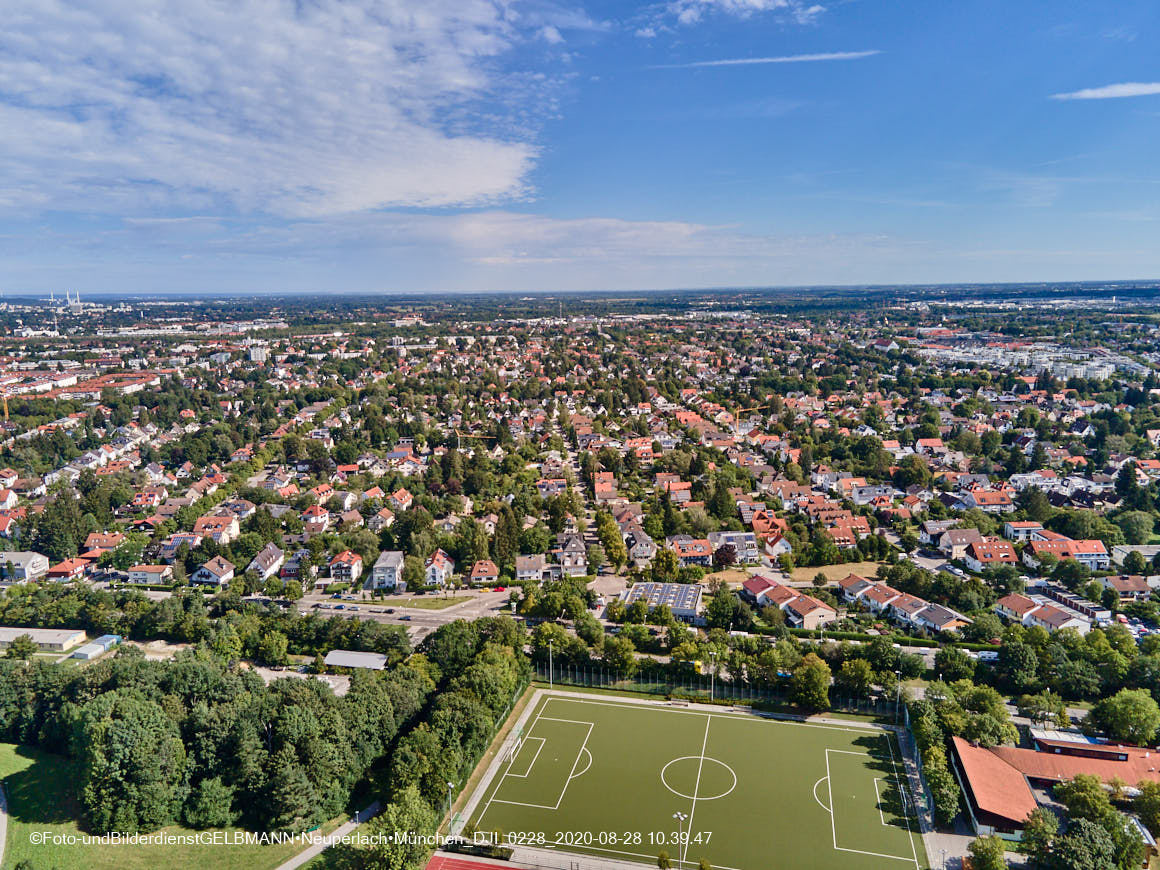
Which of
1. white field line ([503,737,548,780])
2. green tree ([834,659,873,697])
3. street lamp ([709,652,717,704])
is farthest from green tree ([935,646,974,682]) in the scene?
white field line ([503,737,548,780])

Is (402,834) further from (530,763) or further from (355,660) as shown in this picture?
(355,660)

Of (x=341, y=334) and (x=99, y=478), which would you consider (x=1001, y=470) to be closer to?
(x=99, y=478)

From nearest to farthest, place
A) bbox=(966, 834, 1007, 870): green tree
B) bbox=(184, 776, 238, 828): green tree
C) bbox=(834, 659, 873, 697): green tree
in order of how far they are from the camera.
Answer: bbox=(966, 834, 1007, 870): green tree, bbox=(184, 776, 238, 828): green tree, bbox=(834, 659, 873, 697): green tree

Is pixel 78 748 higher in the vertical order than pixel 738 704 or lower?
higher

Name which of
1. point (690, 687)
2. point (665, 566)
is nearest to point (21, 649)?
point (690, 687)

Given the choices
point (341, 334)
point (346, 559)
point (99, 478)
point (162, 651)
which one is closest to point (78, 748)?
point (162, 651)

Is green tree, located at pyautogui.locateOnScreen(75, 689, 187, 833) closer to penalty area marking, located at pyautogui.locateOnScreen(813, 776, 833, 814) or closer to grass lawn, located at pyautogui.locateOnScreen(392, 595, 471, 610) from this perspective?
grass lawn, located at pyautogui.locateOnScreen(392, 595, 471, 610)

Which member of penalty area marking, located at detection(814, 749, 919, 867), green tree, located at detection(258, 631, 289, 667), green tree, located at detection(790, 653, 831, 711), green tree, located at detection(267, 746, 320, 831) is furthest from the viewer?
green tree, located at detection(258, 631, 289, 667)
